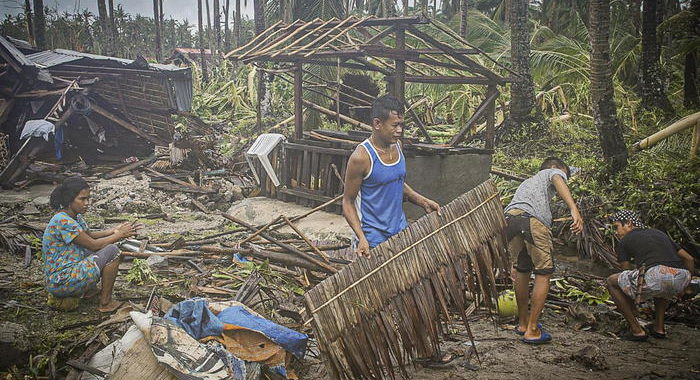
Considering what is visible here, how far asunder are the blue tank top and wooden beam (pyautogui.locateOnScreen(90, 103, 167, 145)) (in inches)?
533

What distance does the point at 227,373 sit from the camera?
3.60 m

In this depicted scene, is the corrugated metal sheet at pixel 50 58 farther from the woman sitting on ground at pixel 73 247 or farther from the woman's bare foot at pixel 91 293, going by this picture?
the woman sitting on ground at pixel 73 247

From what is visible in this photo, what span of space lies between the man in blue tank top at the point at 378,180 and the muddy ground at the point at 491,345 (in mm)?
1218

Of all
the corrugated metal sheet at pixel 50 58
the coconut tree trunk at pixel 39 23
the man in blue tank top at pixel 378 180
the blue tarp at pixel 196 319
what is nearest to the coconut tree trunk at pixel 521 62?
the man in blue tank top at pixel 378 180

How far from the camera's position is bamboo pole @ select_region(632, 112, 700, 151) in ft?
30.8

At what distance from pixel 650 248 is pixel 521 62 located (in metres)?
8.69

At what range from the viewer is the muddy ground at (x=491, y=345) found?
14.2 feet

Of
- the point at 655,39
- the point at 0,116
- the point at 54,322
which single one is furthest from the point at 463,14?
the point at 54,322

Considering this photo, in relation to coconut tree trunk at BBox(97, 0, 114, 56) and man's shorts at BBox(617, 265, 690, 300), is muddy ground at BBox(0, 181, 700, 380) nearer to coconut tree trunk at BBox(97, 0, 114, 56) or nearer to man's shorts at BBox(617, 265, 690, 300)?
man's shorts at BBox(617, 265, 690, 300)

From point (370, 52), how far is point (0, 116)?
10680 mm

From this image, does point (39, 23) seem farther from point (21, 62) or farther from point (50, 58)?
point (21, 62)

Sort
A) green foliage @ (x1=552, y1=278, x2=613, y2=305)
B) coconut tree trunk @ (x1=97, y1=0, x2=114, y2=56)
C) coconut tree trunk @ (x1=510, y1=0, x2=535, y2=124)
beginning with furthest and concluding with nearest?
1. coconut tree trunk @ (x1=97, y1=0, x2=114, y2=56)
2. coconut tree trunk @ (x1=510, y1=0, x2=535, y2=124)
3. green foliage @ (x1=552, y1=278, x2=613, y2=305)

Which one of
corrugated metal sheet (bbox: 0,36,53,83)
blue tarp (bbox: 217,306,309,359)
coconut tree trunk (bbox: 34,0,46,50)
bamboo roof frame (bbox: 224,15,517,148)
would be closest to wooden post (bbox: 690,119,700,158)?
bamboo roof frame (bbox: 224,15,517,148)

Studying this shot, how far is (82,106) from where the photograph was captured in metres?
14.8
